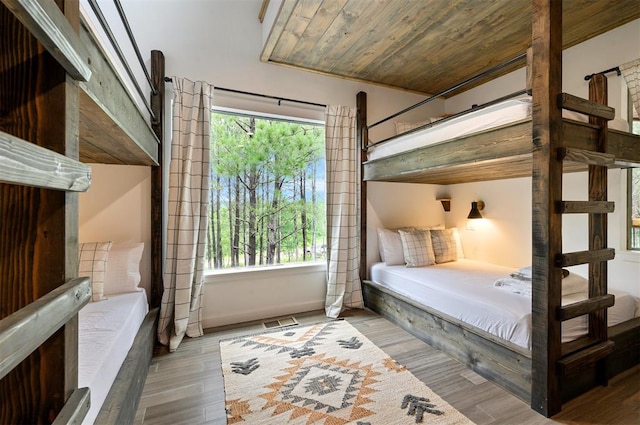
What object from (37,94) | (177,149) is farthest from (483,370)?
(177,149)

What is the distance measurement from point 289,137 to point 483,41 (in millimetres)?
2158

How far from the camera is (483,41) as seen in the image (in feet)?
8.56

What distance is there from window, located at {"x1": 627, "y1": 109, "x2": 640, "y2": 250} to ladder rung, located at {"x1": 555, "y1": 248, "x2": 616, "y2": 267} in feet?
2.93

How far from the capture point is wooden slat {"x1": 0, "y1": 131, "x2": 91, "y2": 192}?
0.47m

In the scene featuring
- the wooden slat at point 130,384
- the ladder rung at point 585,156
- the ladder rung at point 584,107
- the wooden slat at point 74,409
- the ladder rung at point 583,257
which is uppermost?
the ladder rung at point 584,107

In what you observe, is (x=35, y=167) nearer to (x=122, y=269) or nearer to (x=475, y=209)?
(x=122, y=269)

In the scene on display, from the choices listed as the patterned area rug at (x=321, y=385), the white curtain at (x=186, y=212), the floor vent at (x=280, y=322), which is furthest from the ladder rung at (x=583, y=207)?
the white curtain at (x=186, y=212)

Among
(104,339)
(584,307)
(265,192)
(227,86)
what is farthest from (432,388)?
(227,86)

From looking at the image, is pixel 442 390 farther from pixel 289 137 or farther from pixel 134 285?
pixel 289 137

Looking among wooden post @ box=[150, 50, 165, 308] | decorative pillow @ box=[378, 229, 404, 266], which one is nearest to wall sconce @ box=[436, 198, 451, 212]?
decorative pillow @ box=[378, 229, 404, 266]

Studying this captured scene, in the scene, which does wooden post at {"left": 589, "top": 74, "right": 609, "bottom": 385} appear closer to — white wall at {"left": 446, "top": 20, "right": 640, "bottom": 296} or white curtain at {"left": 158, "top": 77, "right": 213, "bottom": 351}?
white wall at {"left": 446, "top": 20, "right": 640, "bottom": 296}

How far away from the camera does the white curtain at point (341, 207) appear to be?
311 centimetres

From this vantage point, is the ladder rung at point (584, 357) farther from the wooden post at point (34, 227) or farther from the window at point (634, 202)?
the wooden post at point (34, 227)

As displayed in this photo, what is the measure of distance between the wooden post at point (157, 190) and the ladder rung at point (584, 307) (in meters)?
3.05
